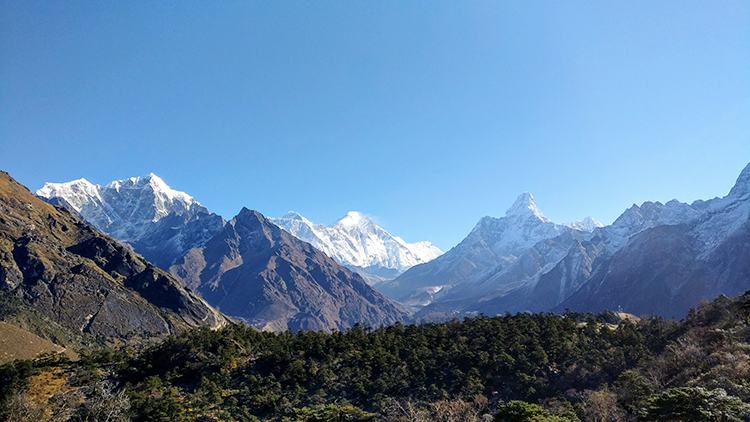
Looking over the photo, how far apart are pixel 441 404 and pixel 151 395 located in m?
46.3

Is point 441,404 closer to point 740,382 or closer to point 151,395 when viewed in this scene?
point 740,382

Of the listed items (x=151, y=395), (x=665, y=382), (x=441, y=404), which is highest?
(x=151, y=395)

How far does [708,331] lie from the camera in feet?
244

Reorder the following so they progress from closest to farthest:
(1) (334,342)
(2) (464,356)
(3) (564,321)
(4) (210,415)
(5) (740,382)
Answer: (5) (740,382) < (4) (210,415) < (2) (464,356) < (1) (334,342) < (3) (564,321)

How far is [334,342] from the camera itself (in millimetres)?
84312

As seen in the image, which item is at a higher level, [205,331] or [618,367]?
[205,331]

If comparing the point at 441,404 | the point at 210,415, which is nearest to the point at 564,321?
the point at 441,404

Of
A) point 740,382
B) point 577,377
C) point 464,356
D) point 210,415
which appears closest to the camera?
point 740,382

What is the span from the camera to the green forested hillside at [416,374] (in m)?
55.7

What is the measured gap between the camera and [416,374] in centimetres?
7294

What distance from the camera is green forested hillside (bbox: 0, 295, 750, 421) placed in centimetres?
5569

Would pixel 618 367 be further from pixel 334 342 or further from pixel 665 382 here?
pixel 334 342

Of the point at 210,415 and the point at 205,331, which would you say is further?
the point at 205,331

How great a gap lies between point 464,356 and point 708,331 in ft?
148
